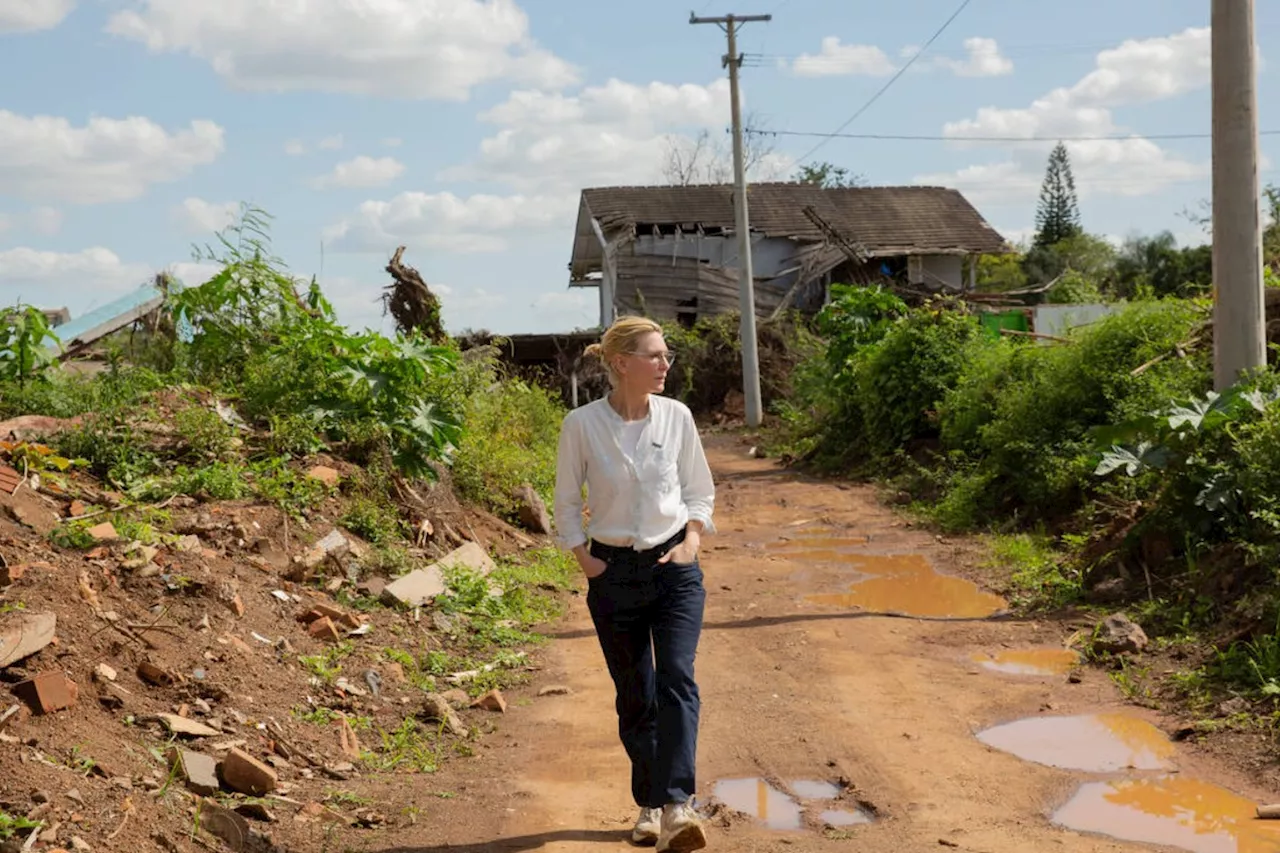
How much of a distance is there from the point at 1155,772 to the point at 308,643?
4.52 metres

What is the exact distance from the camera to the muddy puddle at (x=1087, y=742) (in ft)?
20.2

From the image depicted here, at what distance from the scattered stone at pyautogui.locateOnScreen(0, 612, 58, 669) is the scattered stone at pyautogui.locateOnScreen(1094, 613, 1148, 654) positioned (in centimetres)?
589

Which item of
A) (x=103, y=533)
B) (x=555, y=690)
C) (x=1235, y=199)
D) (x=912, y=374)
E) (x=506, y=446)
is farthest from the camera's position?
(x=912, y=374)

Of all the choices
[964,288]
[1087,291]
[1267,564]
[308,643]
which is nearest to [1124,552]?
[1267,564]

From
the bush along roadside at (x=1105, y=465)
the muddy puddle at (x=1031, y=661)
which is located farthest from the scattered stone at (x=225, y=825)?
the muddy puddle at (x=1031, y=661)

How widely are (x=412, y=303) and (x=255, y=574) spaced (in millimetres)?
7446

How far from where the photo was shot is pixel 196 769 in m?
5.41

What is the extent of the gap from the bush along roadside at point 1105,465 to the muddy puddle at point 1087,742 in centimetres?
32

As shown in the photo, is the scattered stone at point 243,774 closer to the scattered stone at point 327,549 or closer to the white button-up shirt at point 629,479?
the white button-up shirt at point 629,479

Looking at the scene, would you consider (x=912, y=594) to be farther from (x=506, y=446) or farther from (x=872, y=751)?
(x=506, y=446)

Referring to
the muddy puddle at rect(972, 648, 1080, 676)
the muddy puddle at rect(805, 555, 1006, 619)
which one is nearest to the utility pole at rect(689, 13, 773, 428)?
the muddy puddle at rect(805, 555, 1006, 619)

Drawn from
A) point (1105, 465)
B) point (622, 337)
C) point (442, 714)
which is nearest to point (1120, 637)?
point (1105, 465)

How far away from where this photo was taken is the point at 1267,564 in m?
Answer: 7.99

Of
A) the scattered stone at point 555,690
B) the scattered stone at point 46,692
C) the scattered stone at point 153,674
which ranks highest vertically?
the scattered stone at point 46,692
